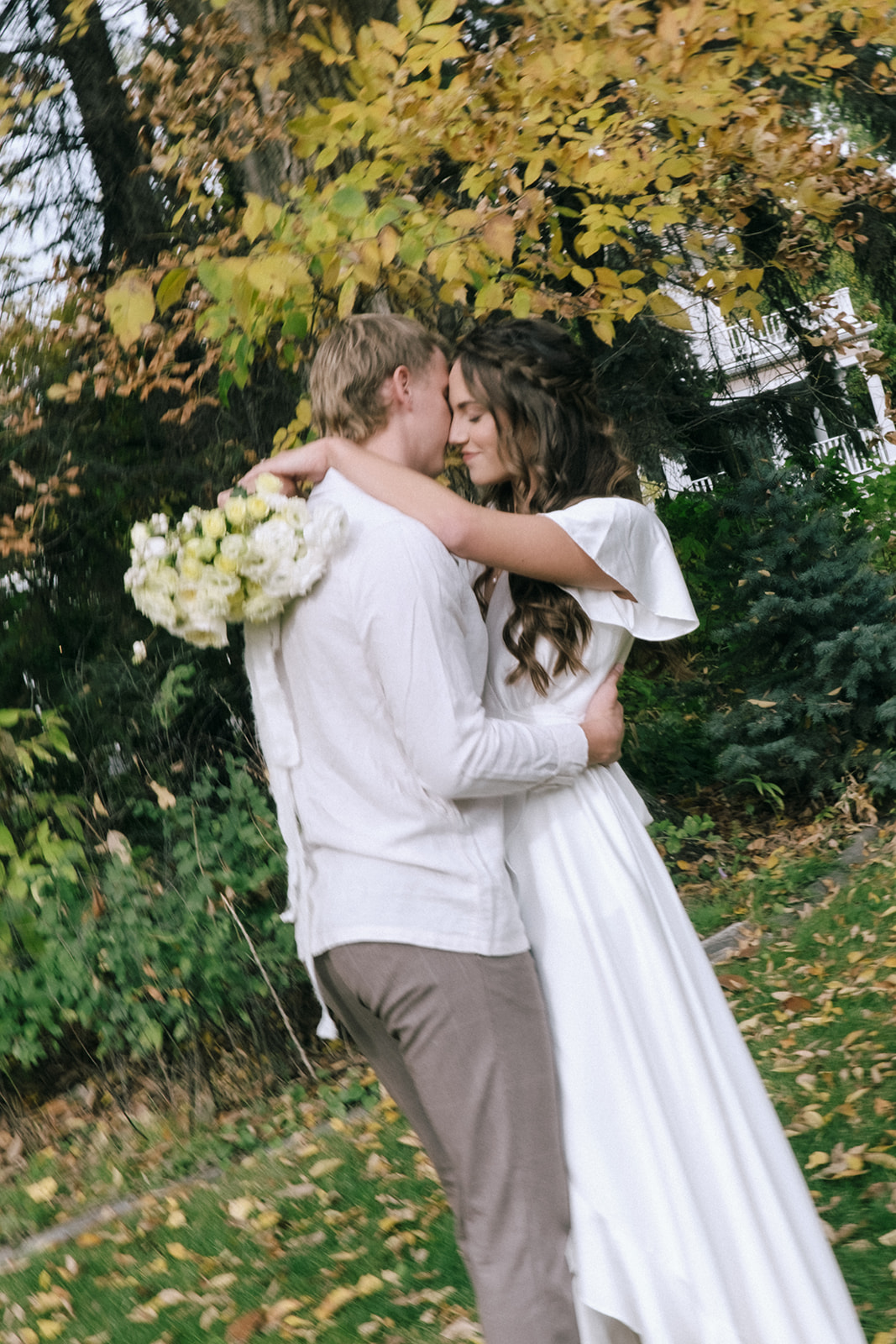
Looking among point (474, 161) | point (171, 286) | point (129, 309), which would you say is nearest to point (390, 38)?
point (474, 161)

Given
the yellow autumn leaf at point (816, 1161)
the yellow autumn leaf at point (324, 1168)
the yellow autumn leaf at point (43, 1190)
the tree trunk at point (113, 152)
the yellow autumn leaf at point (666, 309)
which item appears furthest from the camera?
the tree trunk at point (113, 152)

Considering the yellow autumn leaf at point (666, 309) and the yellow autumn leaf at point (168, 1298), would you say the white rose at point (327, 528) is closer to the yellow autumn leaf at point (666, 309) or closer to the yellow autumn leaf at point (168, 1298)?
the yellow autumn leaf at point (168, 1298)

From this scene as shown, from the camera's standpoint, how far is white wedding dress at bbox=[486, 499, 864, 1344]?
6.75 feet

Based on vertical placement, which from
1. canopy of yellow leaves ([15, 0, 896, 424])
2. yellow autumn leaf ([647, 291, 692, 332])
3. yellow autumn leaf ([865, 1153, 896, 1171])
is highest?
canopy of yellow leaves ([15, 0, 896, 424])

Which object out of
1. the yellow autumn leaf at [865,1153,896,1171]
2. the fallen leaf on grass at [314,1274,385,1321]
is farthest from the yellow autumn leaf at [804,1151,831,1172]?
the fallen leaf on grass at [314,1274,385,1321]

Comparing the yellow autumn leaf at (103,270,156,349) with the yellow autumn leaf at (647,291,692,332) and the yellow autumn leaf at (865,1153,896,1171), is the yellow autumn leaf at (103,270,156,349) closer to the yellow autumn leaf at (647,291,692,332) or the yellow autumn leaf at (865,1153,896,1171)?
the yellow autumn leaf at (647,291,692,332)

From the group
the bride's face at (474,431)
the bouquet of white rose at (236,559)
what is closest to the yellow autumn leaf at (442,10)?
the bride's face at (474,431)

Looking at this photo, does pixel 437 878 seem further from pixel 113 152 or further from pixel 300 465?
pixel 113 152

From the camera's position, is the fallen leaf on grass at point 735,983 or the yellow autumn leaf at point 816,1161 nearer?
the yellow autumn leaf at point 816,1161

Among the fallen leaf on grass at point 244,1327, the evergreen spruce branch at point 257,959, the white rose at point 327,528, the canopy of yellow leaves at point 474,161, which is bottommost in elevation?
the fallen leaf on grass at point 244,1327

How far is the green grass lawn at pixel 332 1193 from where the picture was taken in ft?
11.2

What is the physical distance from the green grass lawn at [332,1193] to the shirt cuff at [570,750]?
1.64 m

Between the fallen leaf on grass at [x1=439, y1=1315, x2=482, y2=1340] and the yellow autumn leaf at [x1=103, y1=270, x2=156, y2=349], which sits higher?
the yellow autumn leaf at [x1=103, y1=270, x2=156, y2=349]

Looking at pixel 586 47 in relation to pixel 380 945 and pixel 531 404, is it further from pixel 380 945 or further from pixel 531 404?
pixel 380 945
